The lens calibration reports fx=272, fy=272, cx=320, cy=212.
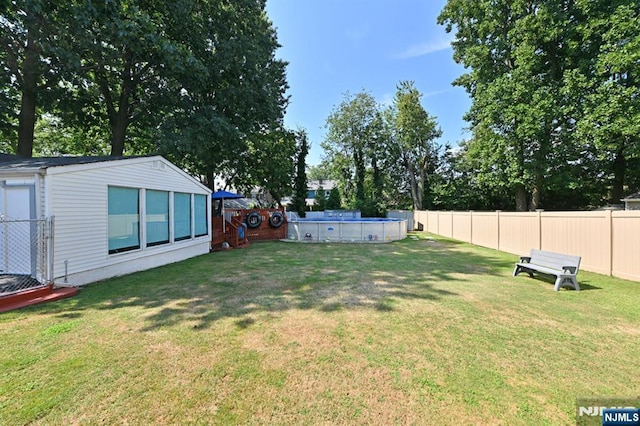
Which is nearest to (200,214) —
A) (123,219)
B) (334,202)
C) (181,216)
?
(181,216)

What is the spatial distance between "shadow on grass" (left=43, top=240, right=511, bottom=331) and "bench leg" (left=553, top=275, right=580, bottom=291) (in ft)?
5.19

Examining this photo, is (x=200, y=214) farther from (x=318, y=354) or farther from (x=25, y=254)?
(x=318, y=354)

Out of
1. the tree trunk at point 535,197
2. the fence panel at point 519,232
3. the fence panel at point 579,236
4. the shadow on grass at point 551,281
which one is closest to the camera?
the shadow on grass at point 551,281

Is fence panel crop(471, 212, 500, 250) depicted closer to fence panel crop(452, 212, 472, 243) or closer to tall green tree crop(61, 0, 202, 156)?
fence panel crop(452, 212, 472, 243)

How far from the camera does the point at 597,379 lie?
2.77 m

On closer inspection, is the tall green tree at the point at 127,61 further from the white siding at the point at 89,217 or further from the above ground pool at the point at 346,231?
the above ground pool at the point at 346,231

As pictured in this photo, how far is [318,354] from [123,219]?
690cm

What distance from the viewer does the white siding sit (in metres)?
5.79

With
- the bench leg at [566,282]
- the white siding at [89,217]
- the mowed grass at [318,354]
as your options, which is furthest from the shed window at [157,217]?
the bench leg at [566,282]

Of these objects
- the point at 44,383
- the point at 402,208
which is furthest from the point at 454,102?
the point at 44,383

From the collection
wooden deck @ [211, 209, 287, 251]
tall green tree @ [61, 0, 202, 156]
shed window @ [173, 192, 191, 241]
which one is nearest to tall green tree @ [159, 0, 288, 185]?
tall green tree @ [61, 0, 202, 156]

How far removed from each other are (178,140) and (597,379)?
1456 cm

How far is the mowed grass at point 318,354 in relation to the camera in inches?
94.5

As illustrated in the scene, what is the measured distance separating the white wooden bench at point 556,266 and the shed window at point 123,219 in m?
10.5
